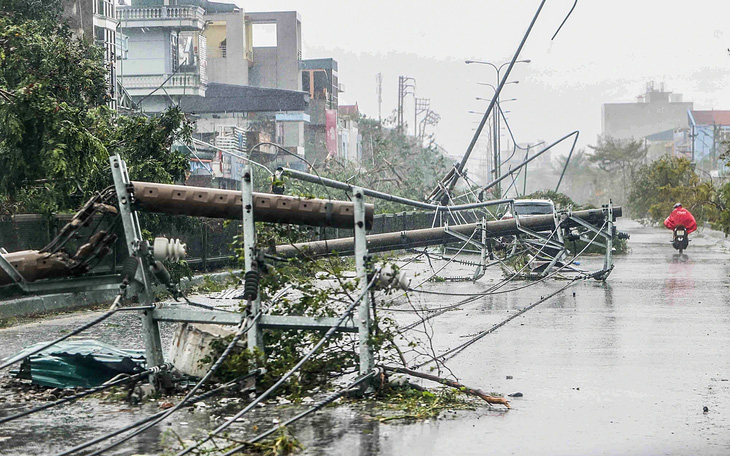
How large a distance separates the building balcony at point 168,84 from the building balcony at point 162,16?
3.44 meters

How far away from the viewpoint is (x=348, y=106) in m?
140

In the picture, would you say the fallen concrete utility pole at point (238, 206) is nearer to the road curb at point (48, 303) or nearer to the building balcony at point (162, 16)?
the road curb at point (48, 303)

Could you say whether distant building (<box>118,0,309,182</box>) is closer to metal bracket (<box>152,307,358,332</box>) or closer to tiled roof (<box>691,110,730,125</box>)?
metal bracket (<box>152,307,358,332</box>)

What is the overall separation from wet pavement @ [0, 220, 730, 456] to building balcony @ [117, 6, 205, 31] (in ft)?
171

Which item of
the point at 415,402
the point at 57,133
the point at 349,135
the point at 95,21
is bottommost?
the point at 415,402

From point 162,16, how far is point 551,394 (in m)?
61.5

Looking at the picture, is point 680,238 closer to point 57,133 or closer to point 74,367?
point 57,133

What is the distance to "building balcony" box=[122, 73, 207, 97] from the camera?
68.2 meters

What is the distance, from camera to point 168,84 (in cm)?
6788

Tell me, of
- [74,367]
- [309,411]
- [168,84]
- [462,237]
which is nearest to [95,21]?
[168,84]

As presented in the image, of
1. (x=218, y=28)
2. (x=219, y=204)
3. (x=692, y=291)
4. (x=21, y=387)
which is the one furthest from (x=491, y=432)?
(x=218, y=28)

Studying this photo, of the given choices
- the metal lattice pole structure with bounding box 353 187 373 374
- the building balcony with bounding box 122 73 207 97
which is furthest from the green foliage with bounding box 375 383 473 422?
the building balcony with bounding box 122 73 207 97

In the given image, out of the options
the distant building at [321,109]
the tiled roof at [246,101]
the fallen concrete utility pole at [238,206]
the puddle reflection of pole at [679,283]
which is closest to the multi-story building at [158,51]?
the tiled roof at [246,101]

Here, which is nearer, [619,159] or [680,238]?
[680,238]
